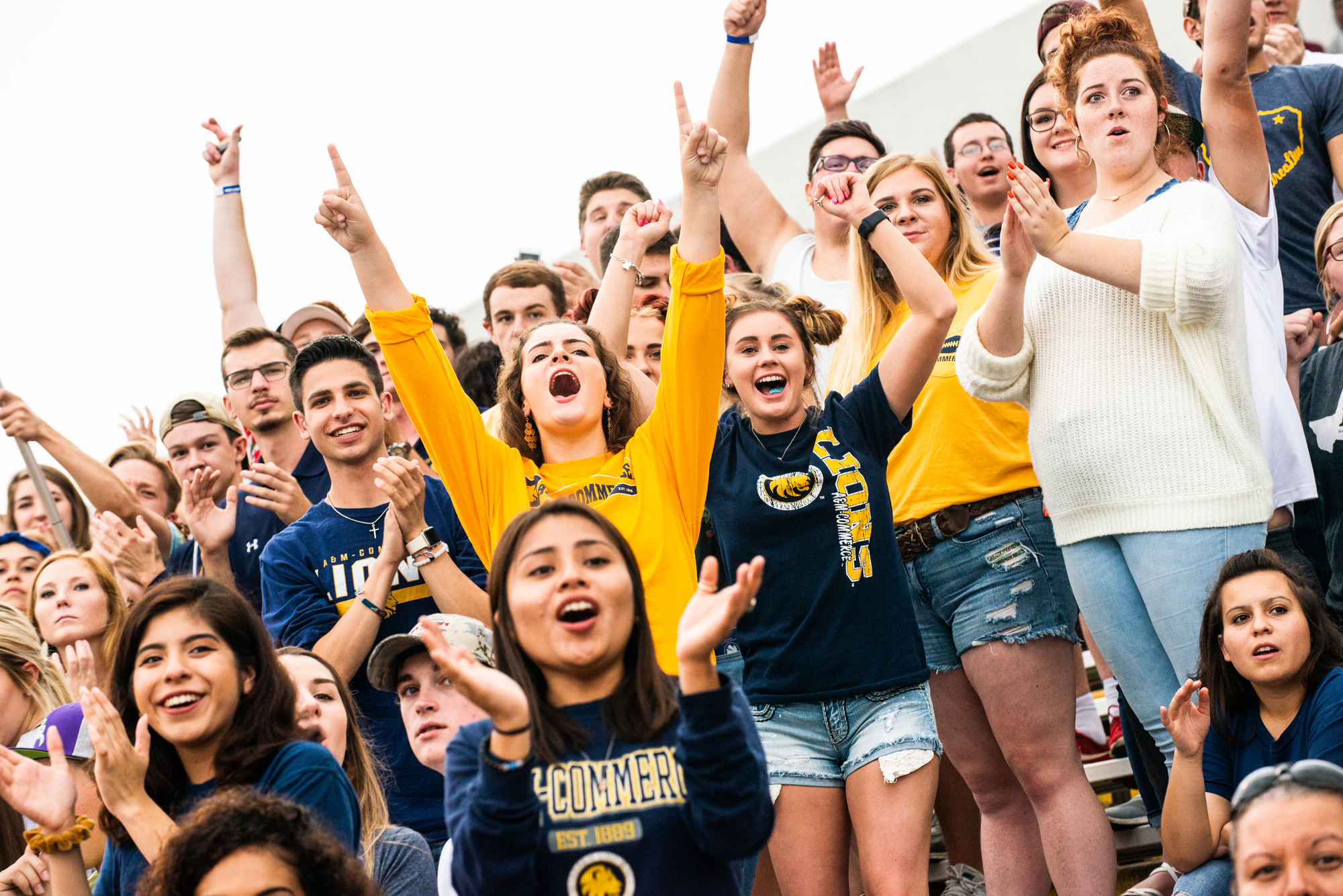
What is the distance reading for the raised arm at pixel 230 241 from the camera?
5.58m

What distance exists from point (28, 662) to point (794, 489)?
243cm

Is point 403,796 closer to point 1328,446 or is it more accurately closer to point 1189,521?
point 1189,521

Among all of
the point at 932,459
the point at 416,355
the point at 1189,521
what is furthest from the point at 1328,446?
the point at 416,355

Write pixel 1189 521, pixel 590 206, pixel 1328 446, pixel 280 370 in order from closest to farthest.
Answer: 1. pixel 1189 521
2. pixel 1328 446
3. pixel 280 370
4. pixel 590 206

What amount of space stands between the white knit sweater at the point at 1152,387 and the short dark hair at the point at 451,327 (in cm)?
271

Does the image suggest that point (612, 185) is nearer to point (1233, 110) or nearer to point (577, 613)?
point (1233, 110)

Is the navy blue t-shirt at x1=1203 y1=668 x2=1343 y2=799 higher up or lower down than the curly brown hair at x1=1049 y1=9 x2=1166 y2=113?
lower down

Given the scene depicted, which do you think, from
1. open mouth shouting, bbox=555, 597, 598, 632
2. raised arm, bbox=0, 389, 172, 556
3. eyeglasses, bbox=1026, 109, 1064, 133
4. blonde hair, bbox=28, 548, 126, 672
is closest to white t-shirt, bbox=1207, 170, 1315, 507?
eyeglasses, bbox=1026, 109, 1064, 133

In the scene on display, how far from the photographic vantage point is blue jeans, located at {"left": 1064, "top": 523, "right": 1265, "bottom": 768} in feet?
9.31

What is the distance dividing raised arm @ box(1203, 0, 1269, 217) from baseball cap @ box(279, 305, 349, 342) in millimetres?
3351

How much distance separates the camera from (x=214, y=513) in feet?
13.6

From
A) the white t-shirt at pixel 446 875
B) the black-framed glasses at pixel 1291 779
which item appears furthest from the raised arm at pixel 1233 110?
the white t-shirt at pixel 446 875

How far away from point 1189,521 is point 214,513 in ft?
9.61

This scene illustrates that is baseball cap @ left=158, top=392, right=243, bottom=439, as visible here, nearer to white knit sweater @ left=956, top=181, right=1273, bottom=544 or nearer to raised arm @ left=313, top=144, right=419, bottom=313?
raised arm @ left=313, top=144, right=419, bottom=313
